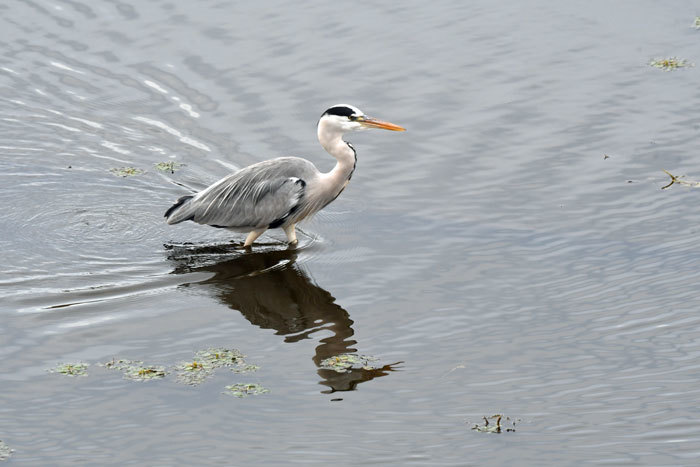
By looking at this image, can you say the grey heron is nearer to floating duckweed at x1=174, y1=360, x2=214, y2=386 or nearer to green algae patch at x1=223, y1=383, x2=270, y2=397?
floating duckweed at x1=174, y1=360, x2=214, y2=386

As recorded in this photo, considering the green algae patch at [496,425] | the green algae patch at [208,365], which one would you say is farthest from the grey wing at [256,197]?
the green algae patch at [496,425]

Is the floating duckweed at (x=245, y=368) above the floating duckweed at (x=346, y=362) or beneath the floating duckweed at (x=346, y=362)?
above

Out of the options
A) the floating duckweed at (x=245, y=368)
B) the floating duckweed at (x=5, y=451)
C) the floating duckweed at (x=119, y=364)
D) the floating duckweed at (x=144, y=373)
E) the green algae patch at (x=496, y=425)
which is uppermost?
the floating duckweed at (x=119, y=364)

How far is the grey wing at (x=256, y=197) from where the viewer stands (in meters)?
9.73

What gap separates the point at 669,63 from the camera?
1267cm

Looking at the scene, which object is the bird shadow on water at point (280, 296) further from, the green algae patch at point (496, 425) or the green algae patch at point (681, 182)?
the green algae patch at point (681, 182)

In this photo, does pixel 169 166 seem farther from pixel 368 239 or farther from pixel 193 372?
pixel 193 372

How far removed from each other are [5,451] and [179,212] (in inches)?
150

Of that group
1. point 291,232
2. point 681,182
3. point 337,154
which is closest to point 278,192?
point 291,232

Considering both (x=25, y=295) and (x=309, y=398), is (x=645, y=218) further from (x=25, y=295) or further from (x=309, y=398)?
(x=25, y=295)

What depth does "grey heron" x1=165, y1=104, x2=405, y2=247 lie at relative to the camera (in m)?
9.73

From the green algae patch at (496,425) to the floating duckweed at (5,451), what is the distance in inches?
109

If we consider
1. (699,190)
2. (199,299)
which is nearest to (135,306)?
(199,299)

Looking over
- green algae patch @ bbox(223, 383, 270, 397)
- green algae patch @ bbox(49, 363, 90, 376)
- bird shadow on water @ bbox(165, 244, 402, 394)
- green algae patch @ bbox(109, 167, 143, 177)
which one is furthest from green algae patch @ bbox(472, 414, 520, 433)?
green algae patch @ bbox(109, 167, 143, 177)
